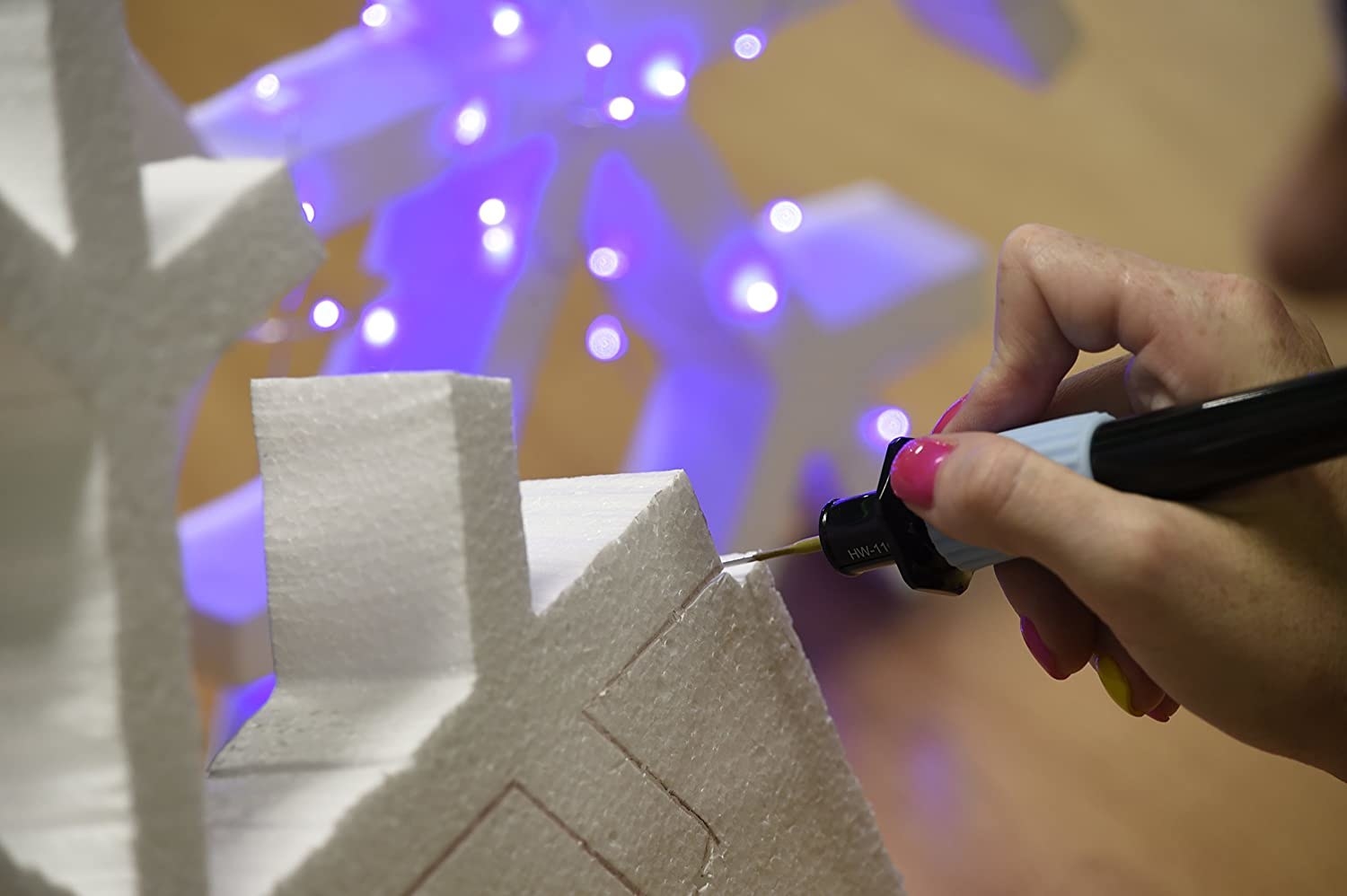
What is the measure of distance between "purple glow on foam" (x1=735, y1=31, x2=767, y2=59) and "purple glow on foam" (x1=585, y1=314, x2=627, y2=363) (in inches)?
16.1

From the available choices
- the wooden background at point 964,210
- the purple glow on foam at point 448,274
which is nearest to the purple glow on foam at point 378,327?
the purple glow on foam at point 448,274

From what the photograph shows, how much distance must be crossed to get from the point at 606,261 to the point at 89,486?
1.32 m

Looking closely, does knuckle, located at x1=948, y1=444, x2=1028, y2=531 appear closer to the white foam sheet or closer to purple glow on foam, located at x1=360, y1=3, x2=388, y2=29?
the white foam sheet

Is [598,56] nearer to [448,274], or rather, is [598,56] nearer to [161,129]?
[448,274]

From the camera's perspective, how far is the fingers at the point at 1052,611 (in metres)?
0.68

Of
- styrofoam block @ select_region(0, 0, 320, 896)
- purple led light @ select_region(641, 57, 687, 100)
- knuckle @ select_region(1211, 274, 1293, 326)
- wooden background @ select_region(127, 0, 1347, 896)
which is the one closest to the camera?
styrofoam block @ select_region(0, 0, 320, 896)

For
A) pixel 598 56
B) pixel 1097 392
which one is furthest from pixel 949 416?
pixel 598 56

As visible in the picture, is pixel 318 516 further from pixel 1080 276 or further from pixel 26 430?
pixel 1080 276

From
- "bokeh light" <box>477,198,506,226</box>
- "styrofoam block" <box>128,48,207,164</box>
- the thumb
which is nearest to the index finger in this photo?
the thumb

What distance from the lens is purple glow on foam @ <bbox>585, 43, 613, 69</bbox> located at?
153 cm

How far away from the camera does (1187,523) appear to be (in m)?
0.48

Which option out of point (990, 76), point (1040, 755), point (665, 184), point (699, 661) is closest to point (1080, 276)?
point (699, 661)

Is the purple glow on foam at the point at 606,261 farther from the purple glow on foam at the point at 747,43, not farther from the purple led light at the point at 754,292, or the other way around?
the purple glow on foam at the point at 747,43

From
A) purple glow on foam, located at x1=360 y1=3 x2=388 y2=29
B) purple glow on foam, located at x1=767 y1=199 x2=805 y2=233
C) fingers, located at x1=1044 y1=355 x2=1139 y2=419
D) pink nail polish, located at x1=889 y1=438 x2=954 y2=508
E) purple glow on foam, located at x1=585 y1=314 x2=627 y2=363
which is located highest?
pink nail polish, located at x1=889 y1=438 x2=954 y2=508
